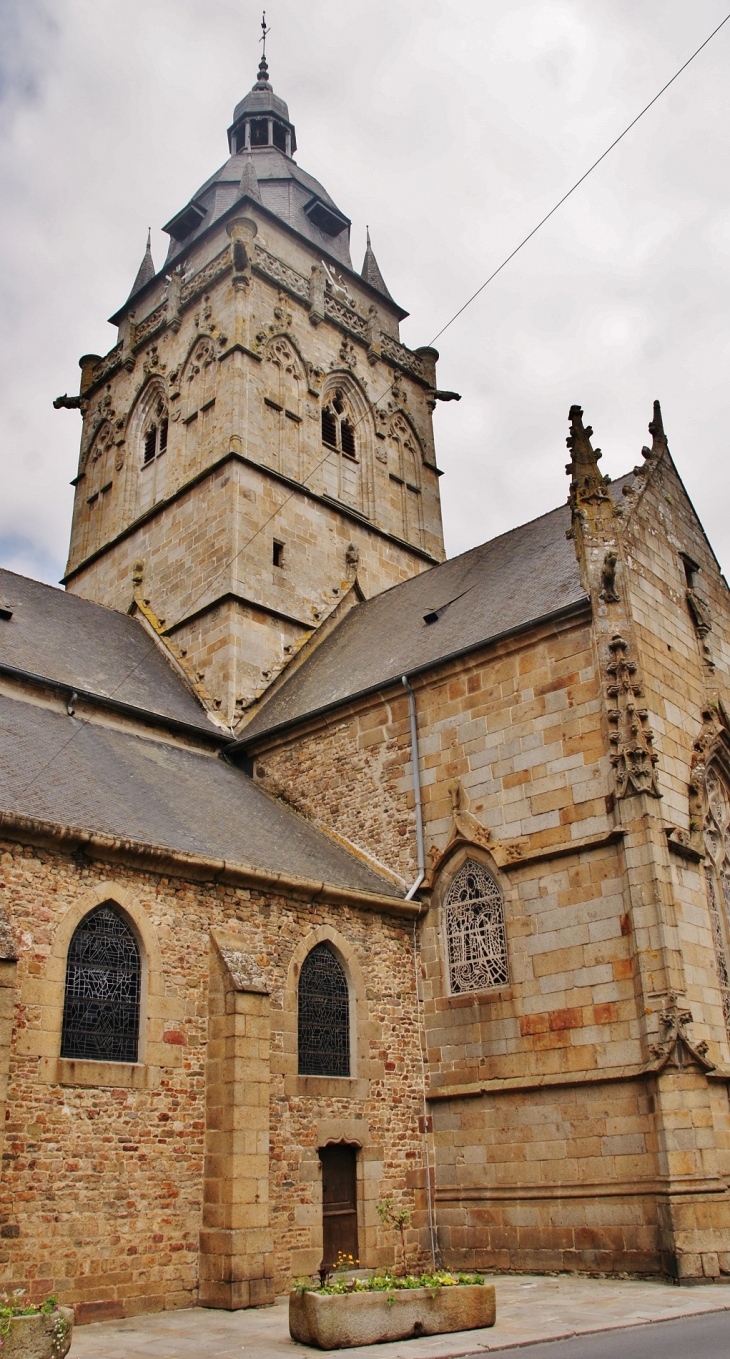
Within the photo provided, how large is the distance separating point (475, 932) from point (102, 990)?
Answer: 5118mm

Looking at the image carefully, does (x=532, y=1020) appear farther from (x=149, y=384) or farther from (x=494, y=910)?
(x=149, y=384)

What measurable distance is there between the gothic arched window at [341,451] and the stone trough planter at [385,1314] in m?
17.7

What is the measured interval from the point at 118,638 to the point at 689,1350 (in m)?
15.8

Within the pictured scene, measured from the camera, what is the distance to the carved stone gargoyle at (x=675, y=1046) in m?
11.4

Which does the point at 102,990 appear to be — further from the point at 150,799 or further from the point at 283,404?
the point at 283,404

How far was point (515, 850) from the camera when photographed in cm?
1384

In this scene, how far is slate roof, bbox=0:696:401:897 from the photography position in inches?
477

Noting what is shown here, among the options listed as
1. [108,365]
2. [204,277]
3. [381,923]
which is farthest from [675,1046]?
[108,365]

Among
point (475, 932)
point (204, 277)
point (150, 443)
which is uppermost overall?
point (204, 277)

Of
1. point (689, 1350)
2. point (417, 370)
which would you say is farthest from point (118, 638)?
point (689, 1350)

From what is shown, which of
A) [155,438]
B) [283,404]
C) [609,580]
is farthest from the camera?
[155,438]

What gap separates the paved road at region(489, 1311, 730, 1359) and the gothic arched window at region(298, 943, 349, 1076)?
5465 millimetres

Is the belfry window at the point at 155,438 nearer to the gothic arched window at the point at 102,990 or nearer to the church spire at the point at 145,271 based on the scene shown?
the church spire at the point at 145,271

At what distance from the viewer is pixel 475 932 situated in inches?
560
